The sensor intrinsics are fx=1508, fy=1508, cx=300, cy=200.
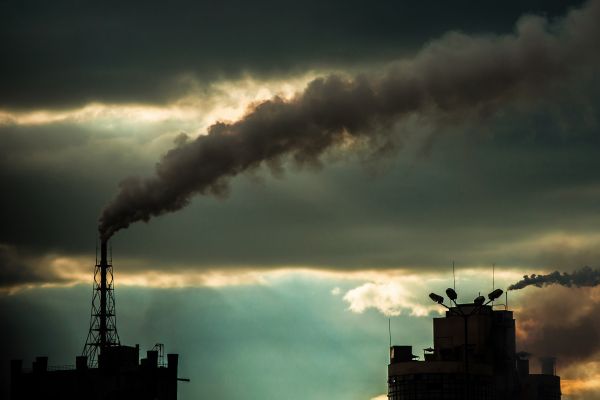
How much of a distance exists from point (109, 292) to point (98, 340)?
5.80 meters

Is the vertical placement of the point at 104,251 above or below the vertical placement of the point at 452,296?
above

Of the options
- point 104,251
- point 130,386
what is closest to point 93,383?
point 130,386

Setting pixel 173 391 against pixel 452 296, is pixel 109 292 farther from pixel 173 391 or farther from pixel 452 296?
pixel 452 296

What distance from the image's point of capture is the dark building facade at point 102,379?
165750 mm

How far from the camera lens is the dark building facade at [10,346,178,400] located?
16575cm

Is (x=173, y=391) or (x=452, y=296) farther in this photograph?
(x=173, y=391)

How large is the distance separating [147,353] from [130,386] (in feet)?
20.5

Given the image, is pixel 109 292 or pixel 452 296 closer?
pixel 452 296

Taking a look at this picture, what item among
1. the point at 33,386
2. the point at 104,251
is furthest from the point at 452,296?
the point at 33,386

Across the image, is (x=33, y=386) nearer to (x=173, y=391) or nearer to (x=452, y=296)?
(x=173, y=391)

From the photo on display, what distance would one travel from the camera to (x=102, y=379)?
544 ft

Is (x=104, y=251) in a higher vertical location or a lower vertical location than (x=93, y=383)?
higher

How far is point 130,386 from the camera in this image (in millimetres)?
167000

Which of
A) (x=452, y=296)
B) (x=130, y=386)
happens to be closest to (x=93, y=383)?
(x=130, y=386)
